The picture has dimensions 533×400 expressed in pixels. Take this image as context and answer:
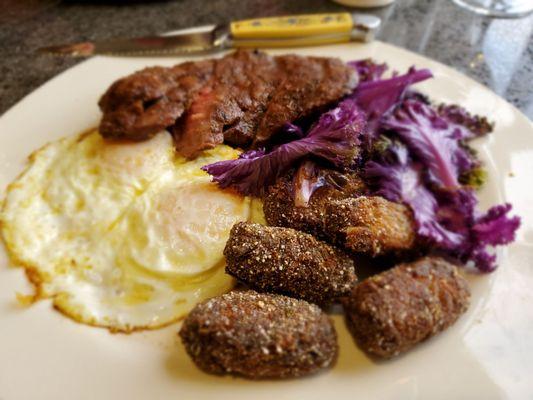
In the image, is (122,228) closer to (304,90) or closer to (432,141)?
(304,90)

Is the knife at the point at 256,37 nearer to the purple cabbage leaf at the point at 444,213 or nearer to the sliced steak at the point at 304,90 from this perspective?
the sliced steak at the point at 304,90

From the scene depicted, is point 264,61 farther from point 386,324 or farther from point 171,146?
point 386,324

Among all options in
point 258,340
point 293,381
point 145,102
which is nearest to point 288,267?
point 258,340

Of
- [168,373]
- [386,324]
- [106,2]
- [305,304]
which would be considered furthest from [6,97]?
[386,324]

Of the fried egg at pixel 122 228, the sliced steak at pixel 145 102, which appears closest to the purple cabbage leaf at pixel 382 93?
the fried egg at pixel 122 228

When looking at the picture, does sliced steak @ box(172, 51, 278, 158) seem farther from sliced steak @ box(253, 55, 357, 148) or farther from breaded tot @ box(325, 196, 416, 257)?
breaded tot @ box(325, 196, 416, 257)

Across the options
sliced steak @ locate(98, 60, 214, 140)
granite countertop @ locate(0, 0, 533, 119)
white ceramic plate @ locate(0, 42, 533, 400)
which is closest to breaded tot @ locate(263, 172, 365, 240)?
white ceramic plate @ locate(0, 42, 533, 400)
